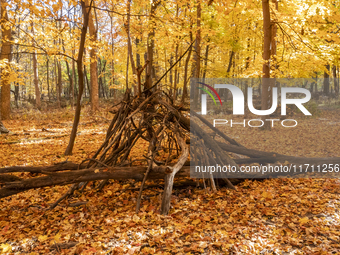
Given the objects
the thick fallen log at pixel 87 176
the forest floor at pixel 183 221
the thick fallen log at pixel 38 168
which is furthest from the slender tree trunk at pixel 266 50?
the thick fallen log at pixel 38 168

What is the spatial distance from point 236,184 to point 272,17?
23.2 feet

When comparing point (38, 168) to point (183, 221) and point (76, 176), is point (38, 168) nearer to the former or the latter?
point (76, 176)

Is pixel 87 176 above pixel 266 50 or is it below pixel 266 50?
below

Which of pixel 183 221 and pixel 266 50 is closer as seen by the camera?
pixel 183 221

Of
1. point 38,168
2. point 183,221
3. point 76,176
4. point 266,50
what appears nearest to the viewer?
point 183,221

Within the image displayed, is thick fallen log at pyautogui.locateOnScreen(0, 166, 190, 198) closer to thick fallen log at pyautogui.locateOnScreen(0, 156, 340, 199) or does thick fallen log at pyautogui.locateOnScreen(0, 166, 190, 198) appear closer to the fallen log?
thick fallen log at pyautogui.locateOnScreen(0, 156, 340, 199)

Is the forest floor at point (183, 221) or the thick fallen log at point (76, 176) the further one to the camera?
the thick fallen log at point (76, 176)

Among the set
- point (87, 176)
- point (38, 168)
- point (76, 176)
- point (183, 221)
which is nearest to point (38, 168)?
point (38, 168)

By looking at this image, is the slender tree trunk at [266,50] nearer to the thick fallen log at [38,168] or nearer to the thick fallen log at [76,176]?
the thick fallen log at [76,176]

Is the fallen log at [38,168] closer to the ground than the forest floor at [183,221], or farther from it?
farther from it

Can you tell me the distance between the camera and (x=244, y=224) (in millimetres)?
3139

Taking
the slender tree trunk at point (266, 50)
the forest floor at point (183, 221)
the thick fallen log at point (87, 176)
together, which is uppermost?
the slender tree trunk at point (266, 50)

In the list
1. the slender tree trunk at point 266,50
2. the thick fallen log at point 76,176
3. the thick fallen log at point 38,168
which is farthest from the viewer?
the slender tree trunk at point 266,50

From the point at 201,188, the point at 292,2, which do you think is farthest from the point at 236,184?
the point at 292,2
